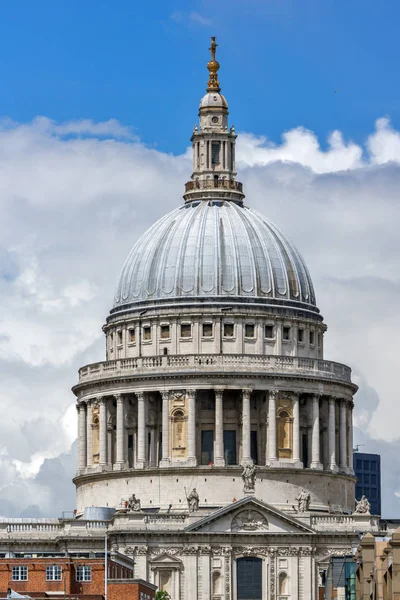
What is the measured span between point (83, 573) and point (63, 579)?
11.1ft

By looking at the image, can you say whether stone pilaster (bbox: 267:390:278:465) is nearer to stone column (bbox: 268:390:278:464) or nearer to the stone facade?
stone column (bbox: 268:390:278:464)

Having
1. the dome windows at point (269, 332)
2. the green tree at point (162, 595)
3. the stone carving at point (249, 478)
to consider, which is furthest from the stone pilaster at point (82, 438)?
the green tree at point (162, 595)

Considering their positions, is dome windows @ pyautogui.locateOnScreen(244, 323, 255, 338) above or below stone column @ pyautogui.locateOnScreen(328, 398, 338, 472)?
above

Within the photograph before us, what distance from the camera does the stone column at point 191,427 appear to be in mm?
181387

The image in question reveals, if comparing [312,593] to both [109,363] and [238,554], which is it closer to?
[238,554]

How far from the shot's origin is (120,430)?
7279 inches

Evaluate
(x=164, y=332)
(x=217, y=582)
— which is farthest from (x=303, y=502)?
(x=164, y=332)

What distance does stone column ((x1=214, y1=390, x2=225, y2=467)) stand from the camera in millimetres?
181250

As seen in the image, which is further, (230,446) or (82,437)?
(82,437)

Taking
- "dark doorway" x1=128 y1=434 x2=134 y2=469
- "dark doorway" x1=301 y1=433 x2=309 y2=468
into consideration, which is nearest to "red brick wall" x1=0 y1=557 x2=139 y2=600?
"dark doorway" x1=128 y1=434 x2=134 y2=469

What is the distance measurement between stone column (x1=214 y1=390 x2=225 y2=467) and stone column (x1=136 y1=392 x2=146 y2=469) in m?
5.53

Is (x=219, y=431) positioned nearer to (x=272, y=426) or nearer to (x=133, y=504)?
(x=272, y=426)

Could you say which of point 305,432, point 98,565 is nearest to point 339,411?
point 305,432

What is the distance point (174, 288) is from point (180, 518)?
23.7m
